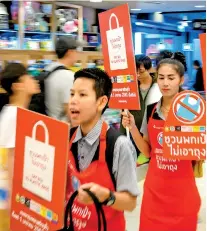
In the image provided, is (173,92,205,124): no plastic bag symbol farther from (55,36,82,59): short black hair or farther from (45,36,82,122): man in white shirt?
(55,36,82,59): short black hair

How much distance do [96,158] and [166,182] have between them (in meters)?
0.84

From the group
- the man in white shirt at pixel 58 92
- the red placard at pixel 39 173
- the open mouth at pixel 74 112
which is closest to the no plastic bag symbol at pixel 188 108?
the open mouth at pixel 74 112

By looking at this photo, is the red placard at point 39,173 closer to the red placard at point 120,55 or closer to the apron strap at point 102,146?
the apron strap at point 102,146

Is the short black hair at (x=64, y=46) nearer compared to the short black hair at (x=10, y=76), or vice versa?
the short black hair at (x=10, y=76)

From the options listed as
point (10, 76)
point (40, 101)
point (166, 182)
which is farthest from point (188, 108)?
point (40, 101)

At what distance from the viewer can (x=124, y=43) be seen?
2.46 meters

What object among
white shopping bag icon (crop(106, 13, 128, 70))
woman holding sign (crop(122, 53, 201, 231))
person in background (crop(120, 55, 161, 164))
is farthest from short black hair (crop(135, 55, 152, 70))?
woman holding sign (crop(122, 53, 201, 231))

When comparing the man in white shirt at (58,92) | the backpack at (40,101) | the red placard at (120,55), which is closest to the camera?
the red placard at (120,55)

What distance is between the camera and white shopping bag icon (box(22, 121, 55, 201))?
1.29 meters

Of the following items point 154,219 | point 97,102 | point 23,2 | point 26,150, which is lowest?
point 154,219

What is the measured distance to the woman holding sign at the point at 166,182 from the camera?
2.22m

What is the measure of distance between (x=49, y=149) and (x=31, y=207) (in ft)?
0.67

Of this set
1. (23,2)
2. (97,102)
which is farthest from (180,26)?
(97,102)

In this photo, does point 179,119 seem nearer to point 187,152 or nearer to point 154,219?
point 187,152
